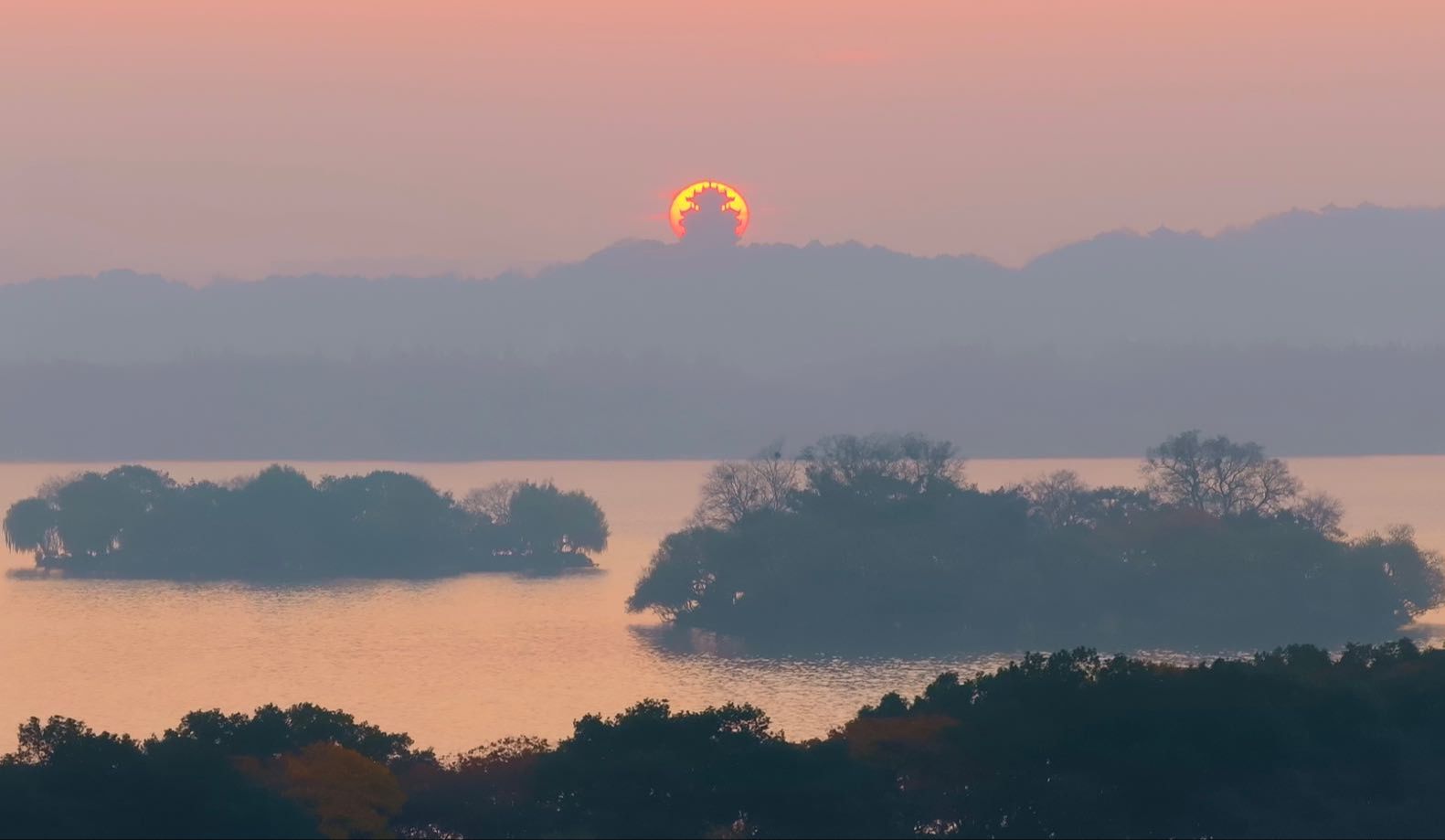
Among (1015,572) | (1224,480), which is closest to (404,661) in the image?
(1015,572)

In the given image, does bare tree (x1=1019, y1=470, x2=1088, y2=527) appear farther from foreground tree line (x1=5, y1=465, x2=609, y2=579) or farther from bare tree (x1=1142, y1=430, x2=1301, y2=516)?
foreground tree line (x1=5, y1=465, x2=609, y2=579)

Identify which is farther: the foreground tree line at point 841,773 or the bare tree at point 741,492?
the bare tree at point 741,492

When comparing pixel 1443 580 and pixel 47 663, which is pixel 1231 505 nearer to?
pixel 1443 580

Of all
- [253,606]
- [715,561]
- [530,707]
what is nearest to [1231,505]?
[715,561]

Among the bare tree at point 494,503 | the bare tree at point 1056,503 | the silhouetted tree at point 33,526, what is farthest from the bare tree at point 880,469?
the silhouetted tree at point 33,526

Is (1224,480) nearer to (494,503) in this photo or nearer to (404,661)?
(404,661)

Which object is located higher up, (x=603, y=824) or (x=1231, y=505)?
(x=1231, y=505)

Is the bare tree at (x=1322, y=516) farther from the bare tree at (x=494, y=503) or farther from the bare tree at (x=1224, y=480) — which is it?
the bare tree at (x=494, y=503)
